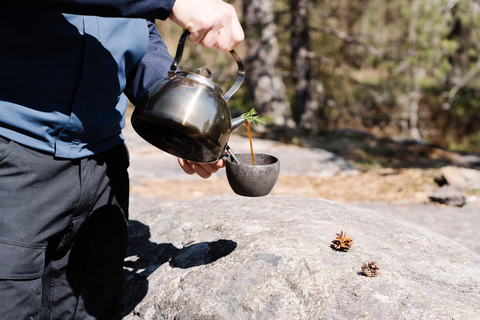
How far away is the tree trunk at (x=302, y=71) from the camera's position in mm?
8617

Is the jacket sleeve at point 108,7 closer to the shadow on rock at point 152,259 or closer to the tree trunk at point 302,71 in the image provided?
the shadow on rock at point 152,259

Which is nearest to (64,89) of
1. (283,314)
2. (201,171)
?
(201,171)

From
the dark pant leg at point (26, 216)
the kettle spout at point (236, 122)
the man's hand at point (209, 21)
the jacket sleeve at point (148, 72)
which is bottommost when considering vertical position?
the dark pant leg at point (26, 216)

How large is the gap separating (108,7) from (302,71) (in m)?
8.18

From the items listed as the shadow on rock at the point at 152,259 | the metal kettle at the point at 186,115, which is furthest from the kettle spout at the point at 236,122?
the shadow on rock at the point at 152,259

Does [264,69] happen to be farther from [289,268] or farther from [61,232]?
[61,232]

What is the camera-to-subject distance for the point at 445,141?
32.4 ft

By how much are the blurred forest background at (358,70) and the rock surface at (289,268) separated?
501cm

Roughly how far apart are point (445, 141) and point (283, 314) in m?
9.20

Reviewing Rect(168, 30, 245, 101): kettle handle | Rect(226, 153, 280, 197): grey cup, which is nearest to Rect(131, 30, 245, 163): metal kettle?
Rect(168, 30, 245, 101): kettle handle

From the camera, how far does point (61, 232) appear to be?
1733 mm

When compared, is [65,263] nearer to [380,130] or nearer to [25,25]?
[25,25]

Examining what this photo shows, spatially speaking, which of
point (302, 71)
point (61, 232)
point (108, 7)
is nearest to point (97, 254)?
point (61, 232)

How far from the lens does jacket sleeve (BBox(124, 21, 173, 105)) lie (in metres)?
1.96
